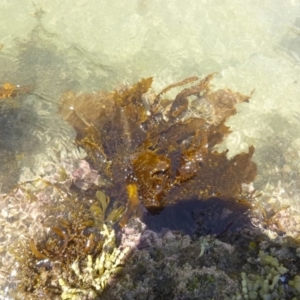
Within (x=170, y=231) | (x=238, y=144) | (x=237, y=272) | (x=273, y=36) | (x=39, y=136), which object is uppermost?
(x=273, y=36)

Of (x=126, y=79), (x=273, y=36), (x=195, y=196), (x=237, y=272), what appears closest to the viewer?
(x=237, y=272)

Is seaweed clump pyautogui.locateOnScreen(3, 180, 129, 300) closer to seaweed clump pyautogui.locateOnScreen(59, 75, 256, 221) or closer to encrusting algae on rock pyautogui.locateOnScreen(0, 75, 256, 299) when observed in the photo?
encrusting algae on rock pyautogui.locateOnScreen(0, 75, 256, 299)

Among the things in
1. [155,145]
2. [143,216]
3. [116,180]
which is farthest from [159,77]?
[143,216]

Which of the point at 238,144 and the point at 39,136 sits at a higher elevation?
the point at 238,144

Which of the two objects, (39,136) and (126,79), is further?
(126,79)

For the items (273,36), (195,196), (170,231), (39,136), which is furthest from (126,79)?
(273,36)

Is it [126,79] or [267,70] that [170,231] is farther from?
[267,70]

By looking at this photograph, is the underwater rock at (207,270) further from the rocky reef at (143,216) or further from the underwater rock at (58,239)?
the underwater rock at (58,239)

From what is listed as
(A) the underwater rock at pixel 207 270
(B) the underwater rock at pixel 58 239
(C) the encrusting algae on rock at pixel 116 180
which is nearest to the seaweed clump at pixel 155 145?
(C) the encrusting algae on rock at pixel 116 180
